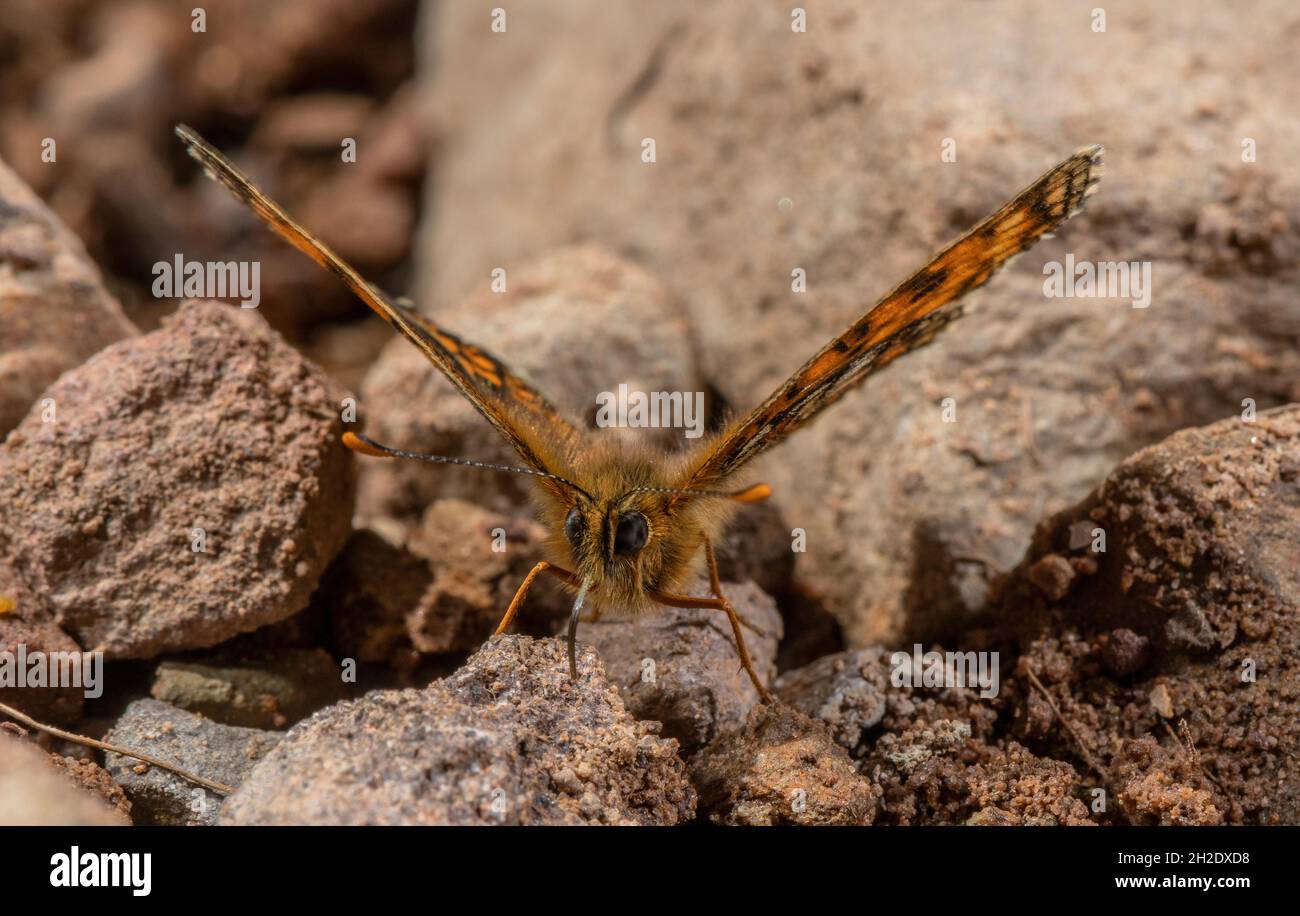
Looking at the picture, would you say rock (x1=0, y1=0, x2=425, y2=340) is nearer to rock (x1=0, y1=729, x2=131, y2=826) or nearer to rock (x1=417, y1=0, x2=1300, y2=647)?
rock (x1=417, y1=0, x2=1300, y2=647)

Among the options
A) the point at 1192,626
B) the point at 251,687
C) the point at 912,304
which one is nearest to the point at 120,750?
the point at 251,687

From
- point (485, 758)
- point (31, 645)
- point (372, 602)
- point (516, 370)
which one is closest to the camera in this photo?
point (485, 758)

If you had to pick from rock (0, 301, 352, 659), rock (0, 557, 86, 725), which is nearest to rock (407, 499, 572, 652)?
rock (0, 301, 352, 659)

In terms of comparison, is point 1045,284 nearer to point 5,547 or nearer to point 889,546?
Result: point 889,546

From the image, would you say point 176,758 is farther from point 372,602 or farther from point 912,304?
point 912,304

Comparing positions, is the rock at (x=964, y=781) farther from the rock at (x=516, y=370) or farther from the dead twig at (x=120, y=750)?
the dead twig at (x=120, y=750)

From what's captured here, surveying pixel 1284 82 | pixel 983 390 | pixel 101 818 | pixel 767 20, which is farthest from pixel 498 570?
pixel 1284 82
